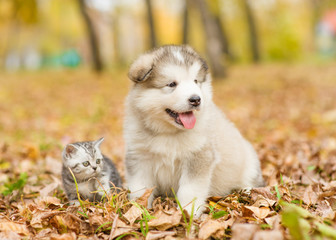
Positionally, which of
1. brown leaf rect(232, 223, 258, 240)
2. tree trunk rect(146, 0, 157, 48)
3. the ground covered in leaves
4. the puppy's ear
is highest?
tree trunk rect(146, 0, 157, 48)

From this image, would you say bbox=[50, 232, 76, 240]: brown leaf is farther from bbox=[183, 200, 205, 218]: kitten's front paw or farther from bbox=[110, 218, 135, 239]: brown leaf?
bbox=[183, 200, 205, 218]: kitten's front paw

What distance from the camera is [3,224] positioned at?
290 centimetres

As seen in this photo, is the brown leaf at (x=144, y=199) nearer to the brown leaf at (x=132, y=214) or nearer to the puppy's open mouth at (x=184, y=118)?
the brown leaf at (x=132, y=214)

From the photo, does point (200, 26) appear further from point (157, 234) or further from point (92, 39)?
point (157, 234)

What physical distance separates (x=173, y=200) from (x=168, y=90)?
3.74 ft

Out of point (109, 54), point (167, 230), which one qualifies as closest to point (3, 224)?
point (167, 230)

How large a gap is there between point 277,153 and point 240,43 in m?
24.9

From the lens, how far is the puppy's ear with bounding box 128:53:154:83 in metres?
3.26

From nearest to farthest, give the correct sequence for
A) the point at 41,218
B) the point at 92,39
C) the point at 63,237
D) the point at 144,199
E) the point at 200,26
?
the point at 63,237
the point at 41,218
the point at 144,199
the point at 92,39
the point at 200,26

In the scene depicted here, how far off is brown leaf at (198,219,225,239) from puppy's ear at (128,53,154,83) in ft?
4.64

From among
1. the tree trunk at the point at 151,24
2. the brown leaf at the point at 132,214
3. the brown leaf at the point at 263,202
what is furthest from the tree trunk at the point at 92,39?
the brown leaf at the point at 263,202

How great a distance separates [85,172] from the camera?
3.50 metres

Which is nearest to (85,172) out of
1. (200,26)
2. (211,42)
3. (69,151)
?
(69,151)

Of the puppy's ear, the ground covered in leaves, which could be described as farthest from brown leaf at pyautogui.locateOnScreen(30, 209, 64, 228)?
the puppy's ear
